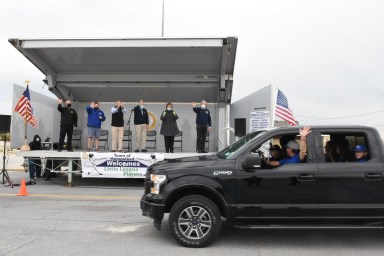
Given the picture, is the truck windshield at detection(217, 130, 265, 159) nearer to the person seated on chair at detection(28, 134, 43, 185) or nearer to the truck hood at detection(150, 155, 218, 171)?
the truck hood at detection(150, 155, 218, 171)

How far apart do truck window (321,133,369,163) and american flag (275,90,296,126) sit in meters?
6.20

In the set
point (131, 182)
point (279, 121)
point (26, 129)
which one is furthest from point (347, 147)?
point (26, 129)

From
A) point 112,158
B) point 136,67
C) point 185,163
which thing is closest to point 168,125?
point 112,158

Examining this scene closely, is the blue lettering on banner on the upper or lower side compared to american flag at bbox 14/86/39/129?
lower

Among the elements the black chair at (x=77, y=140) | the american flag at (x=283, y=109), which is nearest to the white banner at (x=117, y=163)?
the american flag at (x=283, y=109)

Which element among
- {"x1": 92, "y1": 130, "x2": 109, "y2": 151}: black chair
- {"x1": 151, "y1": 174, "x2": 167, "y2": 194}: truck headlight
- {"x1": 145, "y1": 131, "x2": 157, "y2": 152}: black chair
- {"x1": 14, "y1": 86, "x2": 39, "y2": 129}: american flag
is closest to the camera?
{"x1": 151, "y1": 174, "x2": 167, "y2": 194}: truck headlight

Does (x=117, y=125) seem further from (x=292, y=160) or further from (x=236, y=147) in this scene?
(x=292, y=160)

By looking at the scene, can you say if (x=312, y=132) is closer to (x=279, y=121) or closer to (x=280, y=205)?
(x=280, y=205)

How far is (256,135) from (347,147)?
136 centimetres

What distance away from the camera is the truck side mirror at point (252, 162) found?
5.32m

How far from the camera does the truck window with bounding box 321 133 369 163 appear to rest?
18.4 feet

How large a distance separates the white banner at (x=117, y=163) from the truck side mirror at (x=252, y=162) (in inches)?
260

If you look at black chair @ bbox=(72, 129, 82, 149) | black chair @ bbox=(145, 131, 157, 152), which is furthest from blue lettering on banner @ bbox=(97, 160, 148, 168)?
black chair @ bbox=(72, 129, 82, 149)

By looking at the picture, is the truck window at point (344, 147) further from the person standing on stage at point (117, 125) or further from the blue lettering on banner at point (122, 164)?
the person standing on stage at point (117, 125)
